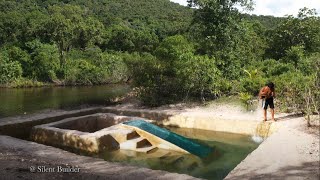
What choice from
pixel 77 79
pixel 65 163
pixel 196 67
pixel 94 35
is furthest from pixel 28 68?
pixel 65 163

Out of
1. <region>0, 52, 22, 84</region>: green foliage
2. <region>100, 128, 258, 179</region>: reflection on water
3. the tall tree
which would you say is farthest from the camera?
<region>0, 52, 22, 84</region>: green foliage

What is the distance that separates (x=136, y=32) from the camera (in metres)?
50.5

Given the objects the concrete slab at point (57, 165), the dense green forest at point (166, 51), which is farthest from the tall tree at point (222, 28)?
the concrete slab at point (57, 165)

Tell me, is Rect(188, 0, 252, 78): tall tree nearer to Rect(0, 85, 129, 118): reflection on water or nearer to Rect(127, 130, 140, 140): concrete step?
Rect(0, 85, 129, 118): reflection on water

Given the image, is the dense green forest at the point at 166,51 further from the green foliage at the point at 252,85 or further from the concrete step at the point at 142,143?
the concrete step at the point at 142,143

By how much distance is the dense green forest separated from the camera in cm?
1513

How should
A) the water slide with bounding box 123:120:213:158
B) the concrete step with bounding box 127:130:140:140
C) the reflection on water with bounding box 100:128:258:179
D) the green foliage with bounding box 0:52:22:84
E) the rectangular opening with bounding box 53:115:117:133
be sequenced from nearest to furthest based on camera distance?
the reflection on water with bounding box 100:128:258:179, the water slide with bounding box 123:120:213:158, the concrete step with bounding box 127:130:140:140, the rectangular opening with bounding box 53:115:117:133, the green foliage with bounding box 0:52:22:84

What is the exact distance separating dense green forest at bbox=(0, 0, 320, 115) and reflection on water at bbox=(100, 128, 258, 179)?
92.1 inches

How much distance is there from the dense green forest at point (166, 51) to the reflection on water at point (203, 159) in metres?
2.34

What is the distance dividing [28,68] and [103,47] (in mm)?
16692

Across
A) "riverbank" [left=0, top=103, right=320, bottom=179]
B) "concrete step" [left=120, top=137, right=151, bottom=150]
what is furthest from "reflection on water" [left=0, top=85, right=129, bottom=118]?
"riverbank" [left=0, top=103, right=320, bottom=179]

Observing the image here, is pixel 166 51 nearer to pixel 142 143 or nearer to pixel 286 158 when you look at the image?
pixel 142 143

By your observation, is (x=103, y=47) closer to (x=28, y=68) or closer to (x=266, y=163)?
(x=28, y=68)

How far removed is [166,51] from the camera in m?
17.8
